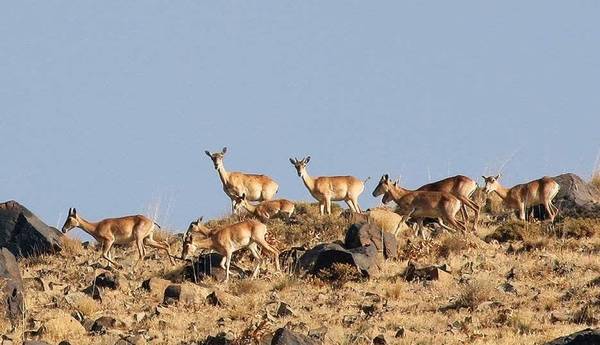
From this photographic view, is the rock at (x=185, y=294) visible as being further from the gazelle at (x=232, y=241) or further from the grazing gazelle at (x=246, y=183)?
the grazing gazelle at (x=246, y=183)

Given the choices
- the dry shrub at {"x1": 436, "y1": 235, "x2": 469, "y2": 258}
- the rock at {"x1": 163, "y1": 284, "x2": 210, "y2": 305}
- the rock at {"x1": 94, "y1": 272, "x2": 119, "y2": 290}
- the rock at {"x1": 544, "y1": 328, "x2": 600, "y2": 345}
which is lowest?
the rock at {"x1": 544, "y1": 328, "x2": 600, "y2": 345}

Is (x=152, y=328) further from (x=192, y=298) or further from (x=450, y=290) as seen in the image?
(x=450, y=290)

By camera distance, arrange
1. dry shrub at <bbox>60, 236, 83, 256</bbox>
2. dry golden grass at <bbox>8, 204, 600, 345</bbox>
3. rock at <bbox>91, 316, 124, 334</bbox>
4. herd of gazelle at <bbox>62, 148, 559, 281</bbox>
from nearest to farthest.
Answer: dry golden grass at <bbox>8, 204, 600, 345</bbox>, rock at <bbox>91, 316, 124, 334</bbox>, herd of gazelle at <bbox>62, 148, 559, 281</bbox>, dry shrub at <bbox>60, 236, 83, 256</bbox>

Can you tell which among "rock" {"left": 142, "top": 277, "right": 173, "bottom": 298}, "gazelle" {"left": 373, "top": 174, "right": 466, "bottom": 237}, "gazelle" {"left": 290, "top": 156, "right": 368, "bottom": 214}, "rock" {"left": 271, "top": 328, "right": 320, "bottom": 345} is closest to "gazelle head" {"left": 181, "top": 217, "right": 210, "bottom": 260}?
"rock" {"left": 142, "top": 277, "right": 173, "bottom": 298}

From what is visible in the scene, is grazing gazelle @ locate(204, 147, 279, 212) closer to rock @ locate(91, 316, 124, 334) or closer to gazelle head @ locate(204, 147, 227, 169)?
gazelle head @ locate(204, 147, 227, 169)

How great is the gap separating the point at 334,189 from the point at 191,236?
683cm

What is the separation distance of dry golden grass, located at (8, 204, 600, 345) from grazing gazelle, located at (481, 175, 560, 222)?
161 centimetres

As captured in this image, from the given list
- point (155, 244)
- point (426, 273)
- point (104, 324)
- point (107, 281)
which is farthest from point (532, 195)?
point (104, 324)

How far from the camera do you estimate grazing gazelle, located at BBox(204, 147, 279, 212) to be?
36031 mm

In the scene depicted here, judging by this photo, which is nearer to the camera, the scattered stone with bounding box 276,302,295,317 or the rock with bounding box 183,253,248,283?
the scattered stone with bounding box 276,302,295,317

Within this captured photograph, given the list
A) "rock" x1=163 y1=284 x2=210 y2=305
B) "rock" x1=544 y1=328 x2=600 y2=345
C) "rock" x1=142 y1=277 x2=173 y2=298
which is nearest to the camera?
"rock" x1=544 y1=328 x2=600 y2=345

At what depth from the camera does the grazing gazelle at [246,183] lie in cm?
3603

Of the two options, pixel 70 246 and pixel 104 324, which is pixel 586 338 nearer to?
pixel 104 324

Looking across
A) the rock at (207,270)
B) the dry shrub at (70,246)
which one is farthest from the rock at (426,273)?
the dry shrub at (70,246)
